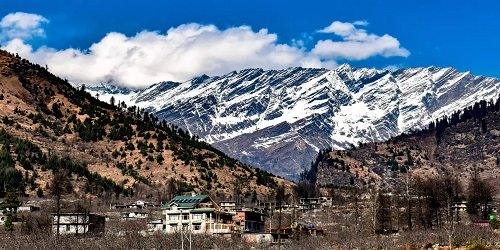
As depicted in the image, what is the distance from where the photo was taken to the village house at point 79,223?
17525cm

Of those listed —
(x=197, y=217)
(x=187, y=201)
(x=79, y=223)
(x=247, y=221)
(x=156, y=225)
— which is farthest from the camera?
(x=187, y=201)

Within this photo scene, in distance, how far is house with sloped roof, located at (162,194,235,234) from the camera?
182 metres

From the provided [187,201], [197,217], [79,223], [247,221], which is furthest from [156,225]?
[247,221]

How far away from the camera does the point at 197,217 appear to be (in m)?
184

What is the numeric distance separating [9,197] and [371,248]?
9327 centimetres

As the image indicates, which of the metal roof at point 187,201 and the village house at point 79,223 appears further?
the metal roof at point 187,201

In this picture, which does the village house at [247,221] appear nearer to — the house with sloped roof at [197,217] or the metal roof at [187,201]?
the house with sloped roof at [197,217]

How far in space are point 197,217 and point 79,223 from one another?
26.3 metres

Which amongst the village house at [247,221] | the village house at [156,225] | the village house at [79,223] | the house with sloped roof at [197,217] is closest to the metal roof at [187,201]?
the house with sloped roof at [197,217]

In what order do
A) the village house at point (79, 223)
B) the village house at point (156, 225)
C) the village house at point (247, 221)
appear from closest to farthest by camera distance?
the village house at point (79, 223) → the village house at point (156, 225) → the village house at point (247, 221)

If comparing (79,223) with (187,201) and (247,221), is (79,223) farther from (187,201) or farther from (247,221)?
(247,221)

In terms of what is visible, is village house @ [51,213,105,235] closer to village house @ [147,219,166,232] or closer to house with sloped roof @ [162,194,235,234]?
village house @ [147,219,166,232]

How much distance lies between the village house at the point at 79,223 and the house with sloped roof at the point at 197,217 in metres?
15.0

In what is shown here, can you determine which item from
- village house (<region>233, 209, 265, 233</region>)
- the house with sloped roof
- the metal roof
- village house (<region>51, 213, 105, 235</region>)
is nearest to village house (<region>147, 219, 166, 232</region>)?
the house with sloped roof
